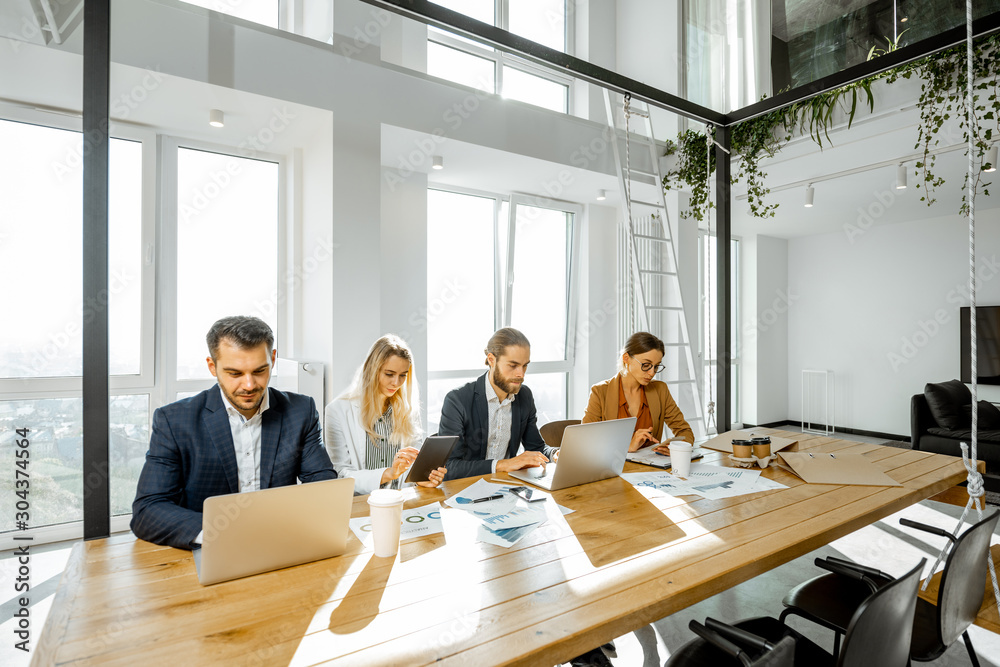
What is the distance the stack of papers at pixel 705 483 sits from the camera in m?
1.93

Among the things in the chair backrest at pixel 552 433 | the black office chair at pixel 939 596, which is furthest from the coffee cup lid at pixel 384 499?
the chair backrest at pixel 552 433

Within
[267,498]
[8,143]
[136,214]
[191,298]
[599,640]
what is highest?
[8,143]

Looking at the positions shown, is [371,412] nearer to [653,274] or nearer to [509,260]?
[509,260]

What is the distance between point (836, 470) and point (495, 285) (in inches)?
142

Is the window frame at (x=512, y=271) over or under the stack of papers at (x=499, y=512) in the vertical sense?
over

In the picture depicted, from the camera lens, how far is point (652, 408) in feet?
10.1

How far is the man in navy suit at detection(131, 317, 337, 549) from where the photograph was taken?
163cm

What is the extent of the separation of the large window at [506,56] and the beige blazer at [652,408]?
2654mm

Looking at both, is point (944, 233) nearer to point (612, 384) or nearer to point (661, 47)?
point (661, 47)

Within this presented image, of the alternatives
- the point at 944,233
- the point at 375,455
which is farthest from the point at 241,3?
the point at 944,233

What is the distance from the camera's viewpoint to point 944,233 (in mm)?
6324

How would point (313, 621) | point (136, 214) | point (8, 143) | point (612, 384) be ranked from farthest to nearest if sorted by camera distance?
point (136, 214), point (8, 143), point (612, 384), point (313, 621)

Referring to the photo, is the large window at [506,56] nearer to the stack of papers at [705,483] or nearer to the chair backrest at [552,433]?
the chair backrest at [552,433]

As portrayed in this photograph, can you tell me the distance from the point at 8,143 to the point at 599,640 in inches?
167
